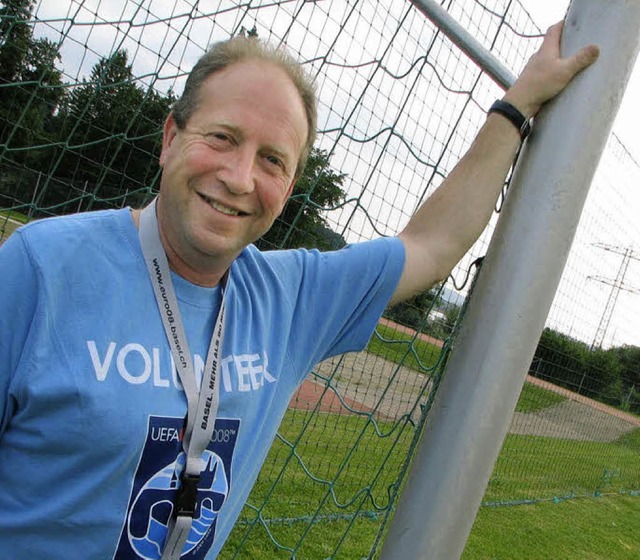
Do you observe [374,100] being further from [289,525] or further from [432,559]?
[289,525]

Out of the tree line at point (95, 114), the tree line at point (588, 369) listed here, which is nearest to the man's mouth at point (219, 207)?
the tree line at point (95, 114)

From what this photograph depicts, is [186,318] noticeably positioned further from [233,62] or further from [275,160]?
[233,62]

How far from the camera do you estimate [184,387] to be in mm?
1157

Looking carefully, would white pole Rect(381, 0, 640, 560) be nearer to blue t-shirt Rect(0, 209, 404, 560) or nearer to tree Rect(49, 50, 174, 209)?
blue t-shirt Rect(0, 209, 404, 560)

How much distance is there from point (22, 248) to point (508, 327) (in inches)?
37.4

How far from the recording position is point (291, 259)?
5.13 feet

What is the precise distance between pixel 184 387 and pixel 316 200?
1.69m

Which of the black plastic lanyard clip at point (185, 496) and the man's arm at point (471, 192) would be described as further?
the man's arm at point (471, 192)

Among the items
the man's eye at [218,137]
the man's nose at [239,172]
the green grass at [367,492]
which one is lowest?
the green grass at [367,492]

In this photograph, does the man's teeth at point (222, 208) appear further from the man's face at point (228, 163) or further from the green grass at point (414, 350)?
the green grass at point (414, 350)

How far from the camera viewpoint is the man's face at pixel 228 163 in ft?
3.98

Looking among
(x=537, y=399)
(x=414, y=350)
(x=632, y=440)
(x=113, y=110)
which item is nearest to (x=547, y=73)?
(x=414, y=350)

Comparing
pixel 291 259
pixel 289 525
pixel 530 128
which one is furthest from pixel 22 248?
pixel 289 525

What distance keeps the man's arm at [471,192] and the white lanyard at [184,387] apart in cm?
64
